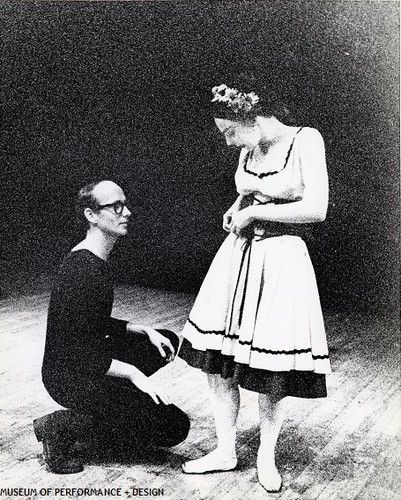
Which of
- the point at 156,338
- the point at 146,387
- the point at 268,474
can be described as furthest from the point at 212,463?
the point at 156,338

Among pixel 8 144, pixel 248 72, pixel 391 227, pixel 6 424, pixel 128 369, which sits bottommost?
pixel 6 424

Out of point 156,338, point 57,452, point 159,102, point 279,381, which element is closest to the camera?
point 279,381

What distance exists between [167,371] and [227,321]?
981 millimetres

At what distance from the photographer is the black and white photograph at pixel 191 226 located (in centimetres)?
190

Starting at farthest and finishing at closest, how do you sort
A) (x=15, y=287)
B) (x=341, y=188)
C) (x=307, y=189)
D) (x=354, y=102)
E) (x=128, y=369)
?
(x=341, y=188)
(x=15, y=287)
(x=354, y=102)
(x=128, y=369)
(x=307, y=189)

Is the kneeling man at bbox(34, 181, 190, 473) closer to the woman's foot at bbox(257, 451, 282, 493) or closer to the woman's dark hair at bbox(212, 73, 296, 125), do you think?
the woman's foot at bbox(257, 451, 282, 493)

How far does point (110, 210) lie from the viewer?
2.02 m

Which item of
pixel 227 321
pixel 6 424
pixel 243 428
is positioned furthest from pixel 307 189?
pixel 6 424

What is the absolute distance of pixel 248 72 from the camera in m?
2.08

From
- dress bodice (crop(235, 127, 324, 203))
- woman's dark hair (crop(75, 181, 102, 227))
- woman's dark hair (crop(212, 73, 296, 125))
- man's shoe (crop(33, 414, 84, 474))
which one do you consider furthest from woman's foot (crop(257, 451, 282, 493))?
woman's dark hair (crop(212, 73, 296, 125))

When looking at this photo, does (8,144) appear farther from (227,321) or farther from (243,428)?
(243,428)

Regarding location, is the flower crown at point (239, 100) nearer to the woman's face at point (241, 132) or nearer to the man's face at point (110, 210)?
the woman's face at point (241, 132)

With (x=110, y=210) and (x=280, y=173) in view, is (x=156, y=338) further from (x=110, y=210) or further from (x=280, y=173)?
(x=280, y=173)

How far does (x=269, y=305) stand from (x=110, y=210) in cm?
56
